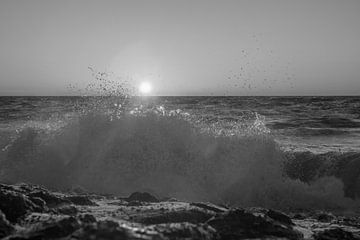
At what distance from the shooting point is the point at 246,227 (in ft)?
11.9

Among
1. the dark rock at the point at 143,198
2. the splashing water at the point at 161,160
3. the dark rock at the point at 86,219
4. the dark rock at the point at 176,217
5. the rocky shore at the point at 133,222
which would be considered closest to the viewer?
the rocky shore at the point at 133,222

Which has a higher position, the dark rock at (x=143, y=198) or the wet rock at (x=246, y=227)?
the wet rock at (x=246, y=227)

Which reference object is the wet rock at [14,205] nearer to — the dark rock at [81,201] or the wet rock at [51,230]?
the wet rock at [51,230]

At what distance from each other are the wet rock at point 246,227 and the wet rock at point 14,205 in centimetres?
157

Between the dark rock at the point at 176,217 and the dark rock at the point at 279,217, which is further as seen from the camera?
the dark rock at the point at 279,217

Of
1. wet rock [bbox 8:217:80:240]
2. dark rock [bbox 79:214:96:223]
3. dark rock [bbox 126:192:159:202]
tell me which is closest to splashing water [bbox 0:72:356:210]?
dark rock [bbox 126:192:159:202]

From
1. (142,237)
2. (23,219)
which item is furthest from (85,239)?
(23,219)

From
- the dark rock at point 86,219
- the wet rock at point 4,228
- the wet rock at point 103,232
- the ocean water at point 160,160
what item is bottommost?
the ocean water at point 160,160

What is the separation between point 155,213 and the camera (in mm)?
4023

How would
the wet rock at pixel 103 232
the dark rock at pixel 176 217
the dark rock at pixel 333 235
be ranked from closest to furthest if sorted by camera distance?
the wet rock at pixel 103 232 < the dark rock at pixel 176 217 < the dark rock at pixel 333 235

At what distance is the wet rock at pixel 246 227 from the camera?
3.52 meters

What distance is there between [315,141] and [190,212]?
38.8 ft

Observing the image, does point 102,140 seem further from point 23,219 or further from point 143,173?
point 23,219

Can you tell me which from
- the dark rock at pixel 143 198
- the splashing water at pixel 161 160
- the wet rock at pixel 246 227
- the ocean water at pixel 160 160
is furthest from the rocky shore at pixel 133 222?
the ocean water at pixel 160 160
